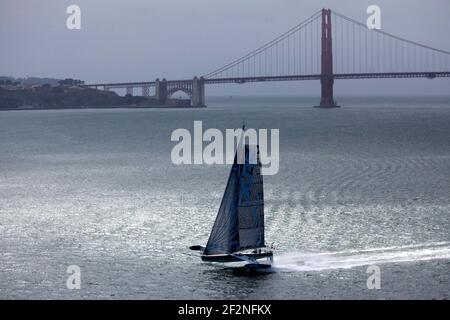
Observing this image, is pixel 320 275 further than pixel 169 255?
No

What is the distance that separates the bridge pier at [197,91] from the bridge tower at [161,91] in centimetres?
622

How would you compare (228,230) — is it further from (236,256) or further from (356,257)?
(356,257)

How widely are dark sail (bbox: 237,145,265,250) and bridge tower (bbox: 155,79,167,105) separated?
12666 cm

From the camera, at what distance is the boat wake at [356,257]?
23.3 metres

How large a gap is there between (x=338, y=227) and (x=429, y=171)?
61.4ft

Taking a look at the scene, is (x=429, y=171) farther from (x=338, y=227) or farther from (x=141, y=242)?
(x=141, y=242)

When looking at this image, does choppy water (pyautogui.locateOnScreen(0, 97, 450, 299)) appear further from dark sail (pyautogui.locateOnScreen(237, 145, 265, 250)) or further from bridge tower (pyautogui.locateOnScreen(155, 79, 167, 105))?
bridge tower (pyautogui.locateOnScreen(155, 79, 167, 105))

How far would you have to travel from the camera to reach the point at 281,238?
87.7 feet

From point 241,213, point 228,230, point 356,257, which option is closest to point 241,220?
point 241,213

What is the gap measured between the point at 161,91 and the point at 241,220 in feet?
435

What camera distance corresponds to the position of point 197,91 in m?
141

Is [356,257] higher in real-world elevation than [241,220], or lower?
lower

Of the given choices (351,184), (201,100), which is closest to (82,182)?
(351,184)
